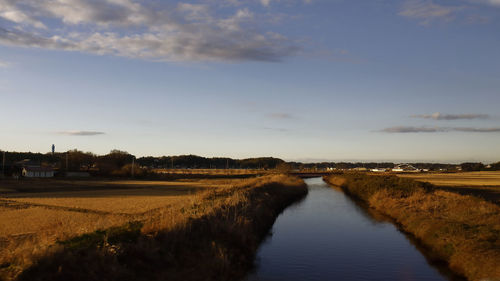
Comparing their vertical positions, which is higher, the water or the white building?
the white building

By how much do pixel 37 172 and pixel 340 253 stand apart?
100704mm

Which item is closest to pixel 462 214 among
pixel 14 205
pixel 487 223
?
pixel 487 223

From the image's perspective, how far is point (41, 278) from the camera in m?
9.98

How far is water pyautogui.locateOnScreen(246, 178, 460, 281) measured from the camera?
17.4 meters

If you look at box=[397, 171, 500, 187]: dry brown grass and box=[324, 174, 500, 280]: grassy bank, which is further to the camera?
box=[397, 171, 500, 187]: dry brown grass

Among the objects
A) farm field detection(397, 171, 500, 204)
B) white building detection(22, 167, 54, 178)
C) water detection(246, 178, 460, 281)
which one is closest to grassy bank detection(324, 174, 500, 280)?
water detection(246, 178, 460, 281)

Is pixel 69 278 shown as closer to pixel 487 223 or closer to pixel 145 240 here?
pixel 145 240

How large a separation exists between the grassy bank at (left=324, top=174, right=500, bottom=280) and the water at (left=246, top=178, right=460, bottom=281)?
0.88 meters

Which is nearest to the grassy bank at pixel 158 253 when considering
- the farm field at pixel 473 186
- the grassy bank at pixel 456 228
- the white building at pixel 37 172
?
the grassy bank at pixel 456 228

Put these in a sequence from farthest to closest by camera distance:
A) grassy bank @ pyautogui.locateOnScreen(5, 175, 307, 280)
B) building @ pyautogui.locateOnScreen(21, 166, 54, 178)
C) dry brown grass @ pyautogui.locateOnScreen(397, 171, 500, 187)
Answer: building @ pyautogui.locateOnScreen(21, 166, 54, 178), dry brown grass @ pyautogui.locateOnScreen(397, 171, 500, 187), grassy bank @ pyautogui.locateOnScreen(5, 175, 307, 280)

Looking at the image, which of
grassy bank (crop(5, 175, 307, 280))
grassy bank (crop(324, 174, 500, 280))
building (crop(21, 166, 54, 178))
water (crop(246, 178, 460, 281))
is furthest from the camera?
building (crop(21, 166, 54, 178))

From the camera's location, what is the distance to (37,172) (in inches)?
4085

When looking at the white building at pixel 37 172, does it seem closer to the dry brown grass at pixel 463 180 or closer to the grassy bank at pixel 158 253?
the dry brown grass at pixel 463 180

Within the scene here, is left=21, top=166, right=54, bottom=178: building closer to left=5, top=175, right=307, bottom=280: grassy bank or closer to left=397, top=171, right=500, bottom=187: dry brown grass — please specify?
left=397, top=171, right=500, bottom=187: dry brown grass
